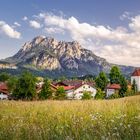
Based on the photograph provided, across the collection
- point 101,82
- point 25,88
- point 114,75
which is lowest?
point 25,88

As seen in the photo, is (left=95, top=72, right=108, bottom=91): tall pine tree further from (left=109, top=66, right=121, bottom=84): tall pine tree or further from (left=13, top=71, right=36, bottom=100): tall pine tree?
(left=13, top=71, right=36, bottom=100): tall pine tree

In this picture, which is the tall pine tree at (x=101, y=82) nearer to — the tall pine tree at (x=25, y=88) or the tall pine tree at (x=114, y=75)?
the tall pine tree at (x=114, y=75)

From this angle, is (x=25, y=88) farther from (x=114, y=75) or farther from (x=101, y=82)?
(x=114, y=75)

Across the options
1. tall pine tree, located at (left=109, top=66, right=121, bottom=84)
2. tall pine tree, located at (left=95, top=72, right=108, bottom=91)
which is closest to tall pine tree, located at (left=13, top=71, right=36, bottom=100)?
tall pine tree, located at (left=95, top=72, right=108, bottom=91)

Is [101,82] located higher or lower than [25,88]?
higher

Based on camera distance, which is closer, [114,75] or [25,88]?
[25,88]

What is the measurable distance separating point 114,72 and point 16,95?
31591 millimetres

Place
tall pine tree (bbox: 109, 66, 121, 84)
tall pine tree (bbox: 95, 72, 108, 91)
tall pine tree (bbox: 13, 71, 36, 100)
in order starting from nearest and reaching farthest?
tall pine tree (bbox: 13, 71, 36, 100) → tall pine tree (bbox: 95, 72, 108, 91) → tall pine tree (bbox: 109, 66, 121, 84)

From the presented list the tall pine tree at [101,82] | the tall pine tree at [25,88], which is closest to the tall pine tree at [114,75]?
the tall pine tree at [101,82]

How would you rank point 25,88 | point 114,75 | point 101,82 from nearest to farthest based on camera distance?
1. point 25,88
2. point 101,82
3. point 114,75

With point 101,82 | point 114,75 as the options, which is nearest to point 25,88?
point 101,82

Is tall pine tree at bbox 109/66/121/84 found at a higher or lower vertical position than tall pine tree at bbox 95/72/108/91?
higher

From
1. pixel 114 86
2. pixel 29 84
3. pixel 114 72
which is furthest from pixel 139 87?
pixel 29 84

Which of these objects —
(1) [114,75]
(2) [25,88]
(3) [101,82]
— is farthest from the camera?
(1) [114,75]
